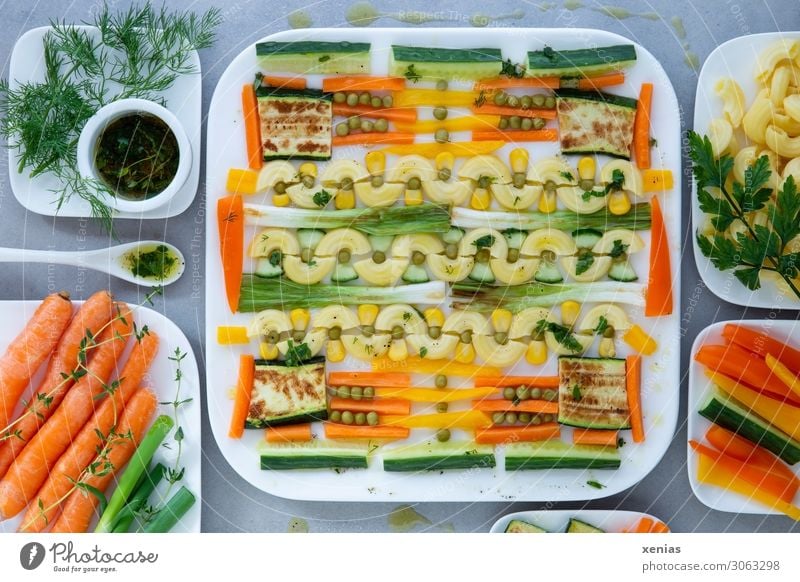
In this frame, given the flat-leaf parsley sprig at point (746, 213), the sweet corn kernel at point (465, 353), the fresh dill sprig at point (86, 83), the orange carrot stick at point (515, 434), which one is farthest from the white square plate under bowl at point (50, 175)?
the flat-leaf parsley sprig at point (746, 213)

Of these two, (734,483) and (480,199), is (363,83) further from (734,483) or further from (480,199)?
(734,483)

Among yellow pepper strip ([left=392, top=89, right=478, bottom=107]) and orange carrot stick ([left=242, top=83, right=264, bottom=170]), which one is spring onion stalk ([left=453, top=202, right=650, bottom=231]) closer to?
yellow pepper strip ([left=392, top=89, right=478, bottom=107])


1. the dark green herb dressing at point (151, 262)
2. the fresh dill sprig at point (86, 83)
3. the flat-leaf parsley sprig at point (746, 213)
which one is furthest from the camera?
the dark green herb dressing at point (151, 262)

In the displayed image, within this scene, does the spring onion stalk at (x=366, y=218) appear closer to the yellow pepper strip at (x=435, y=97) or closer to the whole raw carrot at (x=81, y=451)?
the yellow pepper strip at (x=435, y=97)

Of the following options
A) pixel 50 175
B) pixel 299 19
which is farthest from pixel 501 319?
pixel 50 175

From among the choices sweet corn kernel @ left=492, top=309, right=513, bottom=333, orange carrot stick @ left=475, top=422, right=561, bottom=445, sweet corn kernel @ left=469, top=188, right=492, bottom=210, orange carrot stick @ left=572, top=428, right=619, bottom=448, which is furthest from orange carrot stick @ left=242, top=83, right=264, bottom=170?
orange carrot stick @ left=572, top=428, right=619, bottom=448
